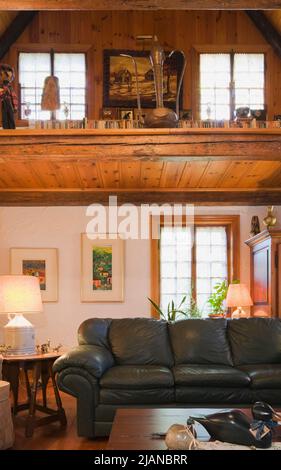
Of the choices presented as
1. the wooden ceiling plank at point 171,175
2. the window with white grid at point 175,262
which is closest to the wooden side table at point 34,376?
the wooden ceiling plank at point 171,175

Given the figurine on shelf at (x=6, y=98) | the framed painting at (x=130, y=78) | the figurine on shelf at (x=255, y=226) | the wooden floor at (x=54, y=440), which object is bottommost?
the wooden floor at (x=54, y=440)

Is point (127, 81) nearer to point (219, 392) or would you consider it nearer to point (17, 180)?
point (17, 180)

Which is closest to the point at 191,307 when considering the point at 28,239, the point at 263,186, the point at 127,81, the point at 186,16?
the point at 263,186

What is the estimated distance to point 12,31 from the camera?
8.44m

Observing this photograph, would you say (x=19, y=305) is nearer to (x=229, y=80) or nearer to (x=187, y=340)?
(x=187, y=340)

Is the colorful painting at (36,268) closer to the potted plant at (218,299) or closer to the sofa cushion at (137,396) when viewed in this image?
the potted plant at (218,299)

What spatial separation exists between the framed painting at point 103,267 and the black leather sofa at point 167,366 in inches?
107

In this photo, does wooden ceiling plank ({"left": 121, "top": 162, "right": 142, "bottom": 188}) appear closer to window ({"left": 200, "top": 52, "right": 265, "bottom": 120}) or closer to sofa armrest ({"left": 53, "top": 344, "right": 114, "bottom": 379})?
window ({"left": 200, "top": 52, "right": 265, "bottom": 120})

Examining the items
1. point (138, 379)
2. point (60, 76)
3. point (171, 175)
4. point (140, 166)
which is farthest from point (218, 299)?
point (60, 76)

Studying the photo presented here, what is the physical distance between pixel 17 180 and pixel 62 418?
3.43 meters

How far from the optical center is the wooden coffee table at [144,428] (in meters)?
3.09

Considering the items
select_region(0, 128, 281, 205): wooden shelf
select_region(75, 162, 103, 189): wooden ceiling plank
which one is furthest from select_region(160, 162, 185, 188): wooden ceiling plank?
select_region(75, 162, 103, 189): wooden ceiling plank

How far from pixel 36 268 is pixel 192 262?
7.09 feet

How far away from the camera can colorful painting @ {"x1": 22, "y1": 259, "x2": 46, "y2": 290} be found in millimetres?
8430
